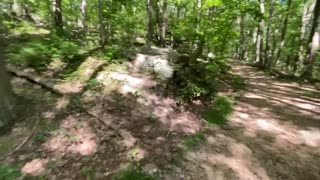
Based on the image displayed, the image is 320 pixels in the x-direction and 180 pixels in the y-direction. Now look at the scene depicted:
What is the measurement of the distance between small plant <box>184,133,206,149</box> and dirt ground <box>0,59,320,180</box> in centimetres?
11

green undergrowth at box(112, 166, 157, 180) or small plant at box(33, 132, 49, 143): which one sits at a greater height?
small plant at box(33, 132, 49, 143)

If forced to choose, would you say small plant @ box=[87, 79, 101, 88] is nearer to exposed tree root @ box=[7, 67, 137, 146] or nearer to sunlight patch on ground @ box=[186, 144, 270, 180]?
exposed tree root @ box=[7, 67, 137, 146]

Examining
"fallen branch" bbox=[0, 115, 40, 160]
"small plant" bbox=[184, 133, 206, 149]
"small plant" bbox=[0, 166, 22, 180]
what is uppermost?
"fallen branch" bbox=[0, 115, 40, 160]

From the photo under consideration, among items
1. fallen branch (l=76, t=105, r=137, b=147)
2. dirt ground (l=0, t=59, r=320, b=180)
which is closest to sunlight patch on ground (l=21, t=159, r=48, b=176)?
dirt ground (l=0, t=59, r=320, b=180)

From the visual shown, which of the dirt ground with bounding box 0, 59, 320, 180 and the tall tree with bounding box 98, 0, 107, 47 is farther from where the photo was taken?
the tall tree with bounding box 98, 0, 107, 47

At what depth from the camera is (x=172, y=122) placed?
6.55 meters

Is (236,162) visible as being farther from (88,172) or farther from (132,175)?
(88,172)

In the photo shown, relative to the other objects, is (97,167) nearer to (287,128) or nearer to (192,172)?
(192,172)

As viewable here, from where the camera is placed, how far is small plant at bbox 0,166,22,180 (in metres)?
4.27

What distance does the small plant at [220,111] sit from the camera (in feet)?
23.0

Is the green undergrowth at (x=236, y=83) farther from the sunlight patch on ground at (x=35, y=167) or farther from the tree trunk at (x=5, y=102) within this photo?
the tree trunk at (x=5, y=102)

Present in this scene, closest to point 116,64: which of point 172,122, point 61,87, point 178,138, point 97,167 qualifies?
point 61,87

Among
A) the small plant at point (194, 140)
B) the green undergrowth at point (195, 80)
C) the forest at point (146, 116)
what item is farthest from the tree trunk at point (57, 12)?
the small plant at point (194, 140)

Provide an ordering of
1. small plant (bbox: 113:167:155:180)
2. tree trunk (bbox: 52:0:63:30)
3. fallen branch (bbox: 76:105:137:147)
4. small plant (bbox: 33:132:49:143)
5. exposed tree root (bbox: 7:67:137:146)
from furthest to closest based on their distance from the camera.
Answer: tree trunk (bbox: 52:0:63:30) → exposed tree root (bbox: 7:67:137:146) → fallen branch (bbox: 76:105:137:147) → small plant (bbox: 33:132:49:143) → small plant (bbox: 113:167:155:180)
